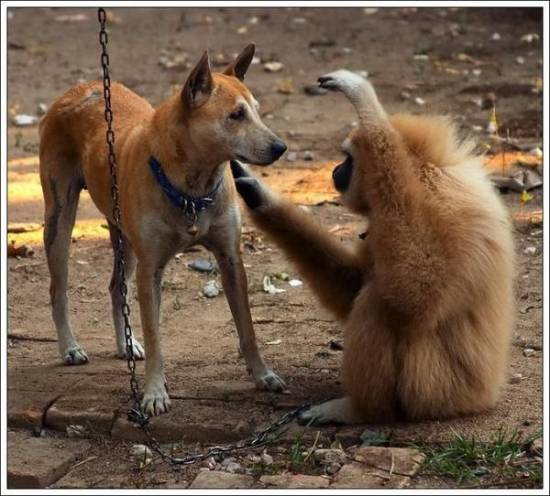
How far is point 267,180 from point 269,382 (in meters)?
4.16

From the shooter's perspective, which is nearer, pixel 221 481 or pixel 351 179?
pixel 221 481

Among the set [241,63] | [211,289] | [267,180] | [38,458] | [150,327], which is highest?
[241,63]

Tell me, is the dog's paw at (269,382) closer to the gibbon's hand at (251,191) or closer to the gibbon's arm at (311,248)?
the gibbon's arm at (311,248)

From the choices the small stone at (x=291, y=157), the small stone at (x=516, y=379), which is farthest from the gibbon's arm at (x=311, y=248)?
the small stone at (x=291, y=157)

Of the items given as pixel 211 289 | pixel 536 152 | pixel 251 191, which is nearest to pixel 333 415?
pixel 251 191

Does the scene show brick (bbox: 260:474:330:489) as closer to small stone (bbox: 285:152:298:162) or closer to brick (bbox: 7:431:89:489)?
brick (bbox: 7:431:89:489)

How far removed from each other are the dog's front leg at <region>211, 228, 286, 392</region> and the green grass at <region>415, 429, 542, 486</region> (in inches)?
47.4

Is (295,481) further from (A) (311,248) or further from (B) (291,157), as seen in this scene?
(B) (291,157)

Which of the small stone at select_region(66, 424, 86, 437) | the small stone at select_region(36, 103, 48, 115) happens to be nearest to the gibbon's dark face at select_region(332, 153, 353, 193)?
the small stone at select_region(66, 424, 86, 437)

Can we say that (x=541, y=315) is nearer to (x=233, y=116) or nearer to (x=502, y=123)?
→ (x=233, y=116)

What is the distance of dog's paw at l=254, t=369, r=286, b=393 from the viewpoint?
630cm

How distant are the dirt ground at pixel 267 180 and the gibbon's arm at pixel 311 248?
0.50 meters

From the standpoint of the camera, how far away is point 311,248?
21.0 feet

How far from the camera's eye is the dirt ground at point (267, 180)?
6.16 metres
